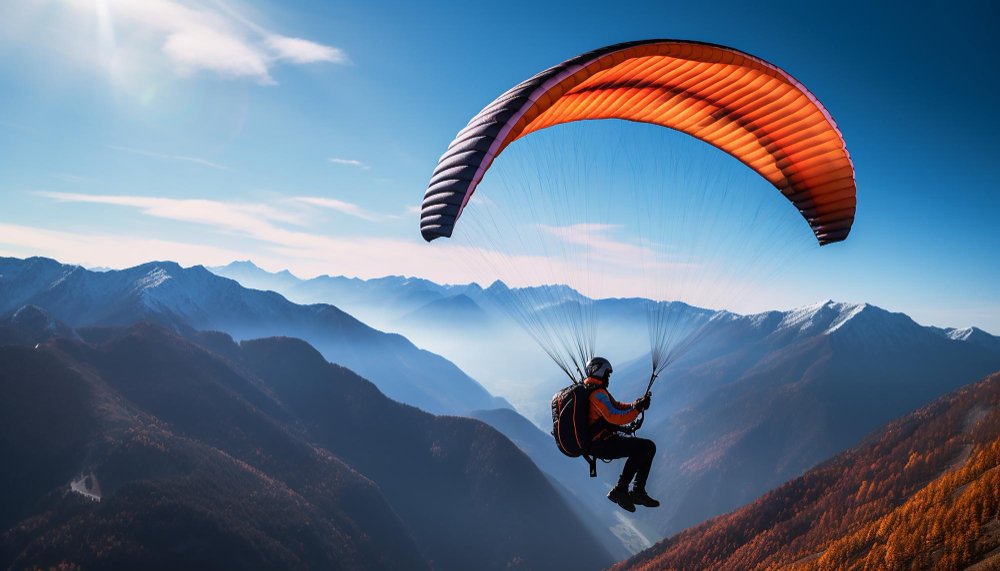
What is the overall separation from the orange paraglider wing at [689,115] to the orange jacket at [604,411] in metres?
4.05

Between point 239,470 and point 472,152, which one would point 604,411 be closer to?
point 472,152

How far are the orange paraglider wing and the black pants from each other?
5.02m

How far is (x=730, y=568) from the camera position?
84.8 m

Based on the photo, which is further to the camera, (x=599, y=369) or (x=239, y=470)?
(x=239, y=470)

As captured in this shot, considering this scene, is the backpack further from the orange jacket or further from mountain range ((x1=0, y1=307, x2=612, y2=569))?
mountain range ((x1=0, y1=307, x2=612, y2=569))

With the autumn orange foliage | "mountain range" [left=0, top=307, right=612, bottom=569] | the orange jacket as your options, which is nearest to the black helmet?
the orange jacket

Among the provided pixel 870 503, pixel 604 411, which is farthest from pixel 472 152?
pixel 870 503

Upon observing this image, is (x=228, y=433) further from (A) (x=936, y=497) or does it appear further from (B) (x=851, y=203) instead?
(B) (x=851, y=203)

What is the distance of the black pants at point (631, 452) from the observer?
10.3 m

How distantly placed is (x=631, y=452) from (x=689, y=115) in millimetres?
10905

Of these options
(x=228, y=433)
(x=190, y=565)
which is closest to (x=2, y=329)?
(x=228, y=433)

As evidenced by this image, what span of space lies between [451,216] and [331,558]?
103169mm

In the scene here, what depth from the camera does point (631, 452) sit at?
34.2ft

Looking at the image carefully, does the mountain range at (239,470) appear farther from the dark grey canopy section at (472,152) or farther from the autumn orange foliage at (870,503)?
the dark grey canopy section at (472,152)
